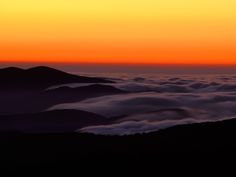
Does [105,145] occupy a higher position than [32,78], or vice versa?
[32,78]

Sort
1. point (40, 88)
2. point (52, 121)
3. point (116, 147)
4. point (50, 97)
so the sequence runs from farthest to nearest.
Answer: point (40, 88)
point (50, 97)
point (52, 121)
point (116, 147)

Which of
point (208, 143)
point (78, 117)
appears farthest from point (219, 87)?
point (208, 143)

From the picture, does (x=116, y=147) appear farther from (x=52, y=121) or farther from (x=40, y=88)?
(x=40, y=88)

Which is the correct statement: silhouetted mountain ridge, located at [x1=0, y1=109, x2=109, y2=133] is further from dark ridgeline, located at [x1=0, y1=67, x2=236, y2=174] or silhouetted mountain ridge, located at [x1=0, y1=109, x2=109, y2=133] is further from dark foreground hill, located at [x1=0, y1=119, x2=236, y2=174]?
dark foreground hill, located at [x1=0, y1=119, x2=236, y2=174]

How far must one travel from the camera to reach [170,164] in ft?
119

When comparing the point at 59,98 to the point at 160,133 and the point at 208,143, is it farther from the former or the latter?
the point at 208,143

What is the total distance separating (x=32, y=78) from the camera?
578ft

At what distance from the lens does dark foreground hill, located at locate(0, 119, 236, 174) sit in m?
39.4

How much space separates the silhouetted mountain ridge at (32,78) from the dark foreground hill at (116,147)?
380ft

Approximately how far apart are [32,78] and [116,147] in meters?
131

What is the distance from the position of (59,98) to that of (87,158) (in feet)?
452

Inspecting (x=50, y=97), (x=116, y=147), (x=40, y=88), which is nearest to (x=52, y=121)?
(x=50, y=97)

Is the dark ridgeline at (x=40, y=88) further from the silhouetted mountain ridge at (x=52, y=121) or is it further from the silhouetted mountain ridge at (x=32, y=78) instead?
the silhouetted mountain ridge at (x=52, y=121)

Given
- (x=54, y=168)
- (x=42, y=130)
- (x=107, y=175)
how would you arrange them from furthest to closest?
(x=42, y=130) < (x=54, y=168) < (x=107, y=175)
